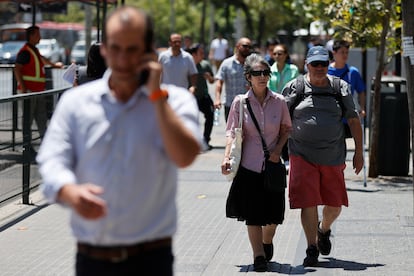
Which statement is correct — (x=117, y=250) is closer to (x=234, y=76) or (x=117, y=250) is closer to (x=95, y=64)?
(x=95, y=64)

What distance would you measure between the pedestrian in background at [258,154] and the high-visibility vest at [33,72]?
763 cm

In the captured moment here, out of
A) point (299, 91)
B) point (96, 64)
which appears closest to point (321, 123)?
point (299, 91)

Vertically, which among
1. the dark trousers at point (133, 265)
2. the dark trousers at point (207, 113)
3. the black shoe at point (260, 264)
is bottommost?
the black shoe at point (260, 264)

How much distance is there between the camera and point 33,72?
15469mm

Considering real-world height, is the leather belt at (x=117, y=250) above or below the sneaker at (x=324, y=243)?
above

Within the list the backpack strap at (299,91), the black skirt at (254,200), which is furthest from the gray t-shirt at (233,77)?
the black skirt at (254,200)

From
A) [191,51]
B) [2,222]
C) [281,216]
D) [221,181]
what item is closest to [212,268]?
[281,216]

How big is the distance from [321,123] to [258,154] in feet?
2.08

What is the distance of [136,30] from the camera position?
13.4 ft

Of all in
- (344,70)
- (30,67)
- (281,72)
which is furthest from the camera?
(30,67)

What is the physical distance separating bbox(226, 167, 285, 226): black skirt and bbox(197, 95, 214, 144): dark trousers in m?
8.77

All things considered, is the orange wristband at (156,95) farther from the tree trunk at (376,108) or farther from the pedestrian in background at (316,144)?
the tree trunk at (376,108)

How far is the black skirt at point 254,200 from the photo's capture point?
27.0 feet

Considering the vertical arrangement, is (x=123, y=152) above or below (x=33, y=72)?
above
